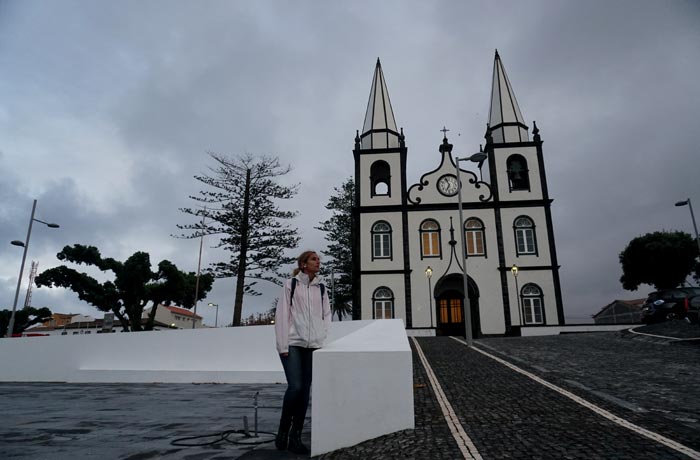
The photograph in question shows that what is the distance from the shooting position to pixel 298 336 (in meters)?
3.88

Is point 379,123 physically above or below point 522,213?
above

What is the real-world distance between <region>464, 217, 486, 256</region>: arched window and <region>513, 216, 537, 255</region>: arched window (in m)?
1.96

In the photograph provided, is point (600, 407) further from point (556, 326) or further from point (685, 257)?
point (685, 257)

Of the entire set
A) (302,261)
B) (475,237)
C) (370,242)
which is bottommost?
(302,261)

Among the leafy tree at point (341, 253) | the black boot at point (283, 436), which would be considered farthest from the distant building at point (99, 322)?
the black boot at point (283, 436)

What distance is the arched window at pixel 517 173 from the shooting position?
2652 centimetres

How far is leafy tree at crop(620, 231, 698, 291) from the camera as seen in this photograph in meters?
38.6

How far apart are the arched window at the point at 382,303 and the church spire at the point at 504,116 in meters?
12.3

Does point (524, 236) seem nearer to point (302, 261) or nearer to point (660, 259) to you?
point (660, 259)

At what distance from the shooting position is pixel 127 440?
4.45 metres

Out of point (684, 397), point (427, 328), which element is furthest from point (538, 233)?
point (684, 397)

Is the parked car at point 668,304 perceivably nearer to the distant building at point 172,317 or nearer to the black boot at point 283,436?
the black boot at point 283,436

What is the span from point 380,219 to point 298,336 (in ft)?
75.1

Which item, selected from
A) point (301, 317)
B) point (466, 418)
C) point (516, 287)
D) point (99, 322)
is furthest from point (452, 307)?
point (99, 322)
